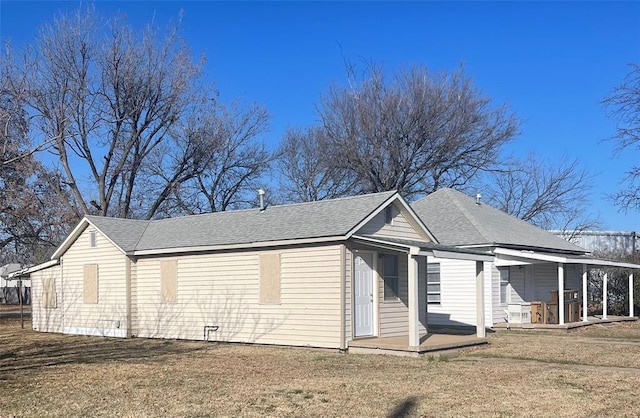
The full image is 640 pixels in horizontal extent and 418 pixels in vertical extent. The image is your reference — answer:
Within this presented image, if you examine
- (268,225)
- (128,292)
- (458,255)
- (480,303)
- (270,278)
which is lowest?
(480,303)

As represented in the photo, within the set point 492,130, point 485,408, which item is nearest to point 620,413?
point 485,408

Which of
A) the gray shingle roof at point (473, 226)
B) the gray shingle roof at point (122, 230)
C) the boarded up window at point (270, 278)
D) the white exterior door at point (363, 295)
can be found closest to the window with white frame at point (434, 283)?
the gray shingle roof at point (473, 226)

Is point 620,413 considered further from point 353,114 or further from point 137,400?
point 353,114

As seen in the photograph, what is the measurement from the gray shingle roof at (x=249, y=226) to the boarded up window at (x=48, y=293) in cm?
313

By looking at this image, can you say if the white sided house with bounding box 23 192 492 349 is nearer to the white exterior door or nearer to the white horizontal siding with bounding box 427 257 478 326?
the white exterior door

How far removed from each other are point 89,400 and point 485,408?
562cm

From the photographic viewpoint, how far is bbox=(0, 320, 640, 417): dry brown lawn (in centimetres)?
942

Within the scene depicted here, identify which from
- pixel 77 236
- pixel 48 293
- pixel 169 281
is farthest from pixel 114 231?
pixel 48 293

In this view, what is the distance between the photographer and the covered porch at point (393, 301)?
15328 mm

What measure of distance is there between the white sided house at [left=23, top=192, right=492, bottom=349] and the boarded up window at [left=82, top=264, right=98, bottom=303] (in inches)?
1.2

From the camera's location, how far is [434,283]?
23797 millimetres

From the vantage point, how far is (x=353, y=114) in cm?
3606

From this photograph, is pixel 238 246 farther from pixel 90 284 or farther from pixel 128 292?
pixel 90 284

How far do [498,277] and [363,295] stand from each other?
8.00 meters
